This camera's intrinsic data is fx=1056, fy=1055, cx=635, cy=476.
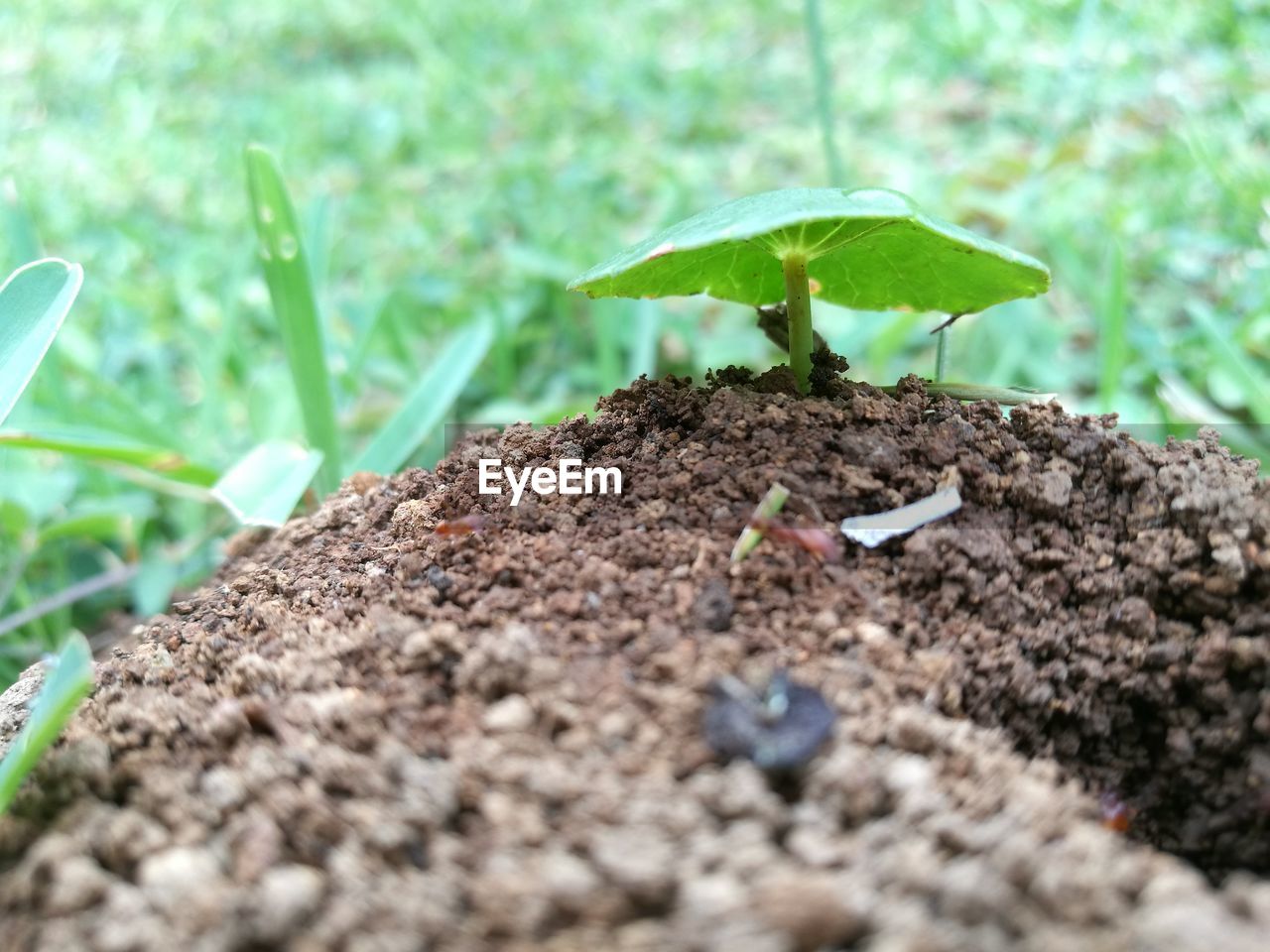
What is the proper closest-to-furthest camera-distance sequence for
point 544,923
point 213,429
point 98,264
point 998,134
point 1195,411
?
point 544,923
point 1195,411
point 213,429
point 98,264
point 998,134

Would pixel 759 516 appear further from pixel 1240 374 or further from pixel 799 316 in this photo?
pixel 1240 374

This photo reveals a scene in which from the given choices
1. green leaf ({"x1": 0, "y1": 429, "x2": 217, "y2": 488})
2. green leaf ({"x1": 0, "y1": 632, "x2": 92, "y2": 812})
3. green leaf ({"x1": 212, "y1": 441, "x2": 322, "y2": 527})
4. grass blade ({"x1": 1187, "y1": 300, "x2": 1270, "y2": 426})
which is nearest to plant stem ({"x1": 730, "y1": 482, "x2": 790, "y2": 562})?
green leaf ({"x1": 0, "y1": 632, "x2": 92, "y2": 812})

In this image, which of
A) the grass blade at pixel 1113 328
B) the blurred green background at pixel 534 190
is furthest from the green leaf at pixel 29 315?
the grass blade at pixel 1113 328

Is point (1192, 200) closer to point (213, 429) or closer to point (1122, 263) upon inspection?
point (1122, 263)

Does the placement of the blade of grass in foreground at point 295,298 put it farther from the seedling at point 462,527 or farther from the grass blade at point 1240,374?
the grass blade at point 1240,374

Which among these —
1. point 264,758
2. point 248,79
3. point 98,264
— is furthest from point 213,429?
point 248,79

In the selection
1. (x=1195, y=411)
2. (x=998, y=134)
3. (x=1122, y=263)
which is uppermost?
(x=998, y=134)

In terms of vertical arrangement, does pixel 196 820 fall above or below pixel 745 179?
below

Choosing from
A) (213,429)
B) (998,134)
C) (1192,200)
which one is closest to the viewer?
(213,429)
